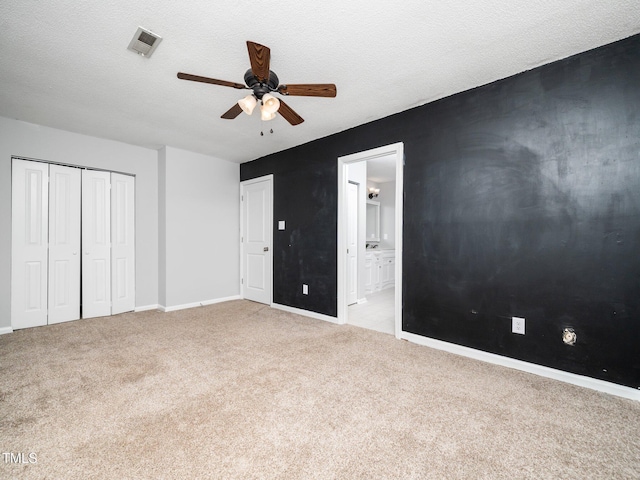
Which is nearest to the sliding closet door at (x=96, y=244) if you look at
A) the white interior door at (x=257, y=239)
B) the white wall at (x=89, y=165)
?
the white wall at (x=89, y=165)

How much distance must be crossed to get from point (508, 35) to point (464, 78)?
0.53 m

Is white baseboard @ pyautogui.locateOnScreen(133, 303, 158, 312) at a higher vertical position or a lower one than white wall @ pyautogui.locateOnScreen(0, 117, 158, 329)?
lower

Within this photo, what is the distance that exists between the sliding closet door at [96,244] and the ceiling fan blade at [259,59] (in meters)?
3.52

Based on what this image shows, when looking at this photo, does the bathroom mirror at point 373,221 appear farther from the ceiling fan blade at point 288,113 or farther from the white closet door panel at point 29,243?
Result: the white closet door panel at point 29,243

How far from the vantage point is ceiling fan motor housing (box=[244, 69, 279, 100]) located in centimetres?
201

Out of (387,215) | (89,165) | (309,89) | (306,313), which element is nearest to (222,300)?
(306,313)

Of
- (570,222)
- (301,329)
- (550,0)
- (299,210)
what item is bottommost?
(301,329)

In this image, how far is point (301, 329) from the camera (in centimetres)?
345

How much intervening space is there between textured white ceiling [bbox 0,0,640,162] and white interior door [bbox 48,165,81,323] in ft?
2.98

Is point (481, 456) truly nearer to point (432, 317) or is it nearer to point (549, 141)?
point (432, 317)

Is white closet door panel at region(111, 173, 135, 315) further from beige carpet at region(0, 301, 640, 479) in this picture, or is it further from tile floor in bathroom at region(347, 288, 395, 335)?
tile floor in bathroom at region(347, 288, 395, 335)

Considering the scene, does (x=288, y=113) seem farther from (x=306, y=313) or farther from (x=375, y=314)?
(x=375, y=314)

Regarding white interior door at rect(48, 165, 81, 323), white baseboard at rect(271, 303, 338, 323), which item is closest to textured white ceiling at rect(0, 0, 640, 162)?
white interior door at rect(48, 165, 81, 323)

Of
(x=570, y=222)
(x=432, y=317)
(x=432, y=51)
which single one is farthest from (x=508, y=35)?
(x=432, y=317)
